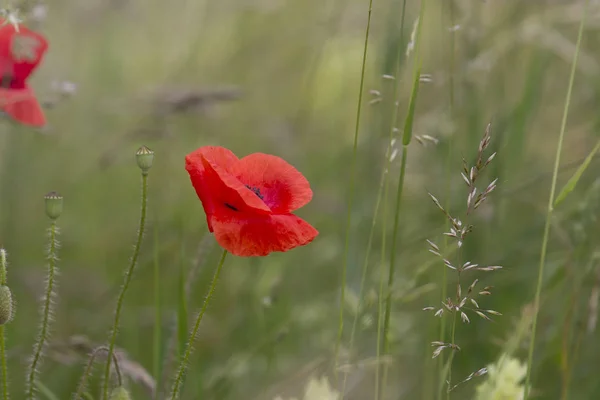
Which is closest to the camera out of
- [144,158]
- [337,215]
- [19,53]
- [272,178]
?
[144,158]

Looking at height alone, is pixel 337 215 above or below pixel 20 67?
below

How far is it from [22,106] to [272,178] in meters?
0.51

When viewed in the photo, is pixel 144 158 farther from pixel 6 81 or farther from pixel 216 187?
pixel 6 81

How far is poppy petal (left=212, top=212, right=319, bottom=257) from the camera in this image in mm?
873

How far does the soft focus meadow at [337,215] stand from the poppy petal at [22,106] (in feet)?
0.34

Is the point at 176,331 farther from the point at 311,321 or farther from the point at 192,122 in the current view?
the point at 192,122

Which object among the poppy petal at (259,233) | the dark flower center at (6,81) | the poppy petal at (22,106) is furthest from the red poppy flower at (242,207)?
the dark flower center at (6,81)

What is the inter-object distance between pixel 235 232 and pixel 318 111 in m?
1.78

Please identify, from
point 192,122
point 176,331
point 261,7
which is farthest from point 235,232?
point 261,7

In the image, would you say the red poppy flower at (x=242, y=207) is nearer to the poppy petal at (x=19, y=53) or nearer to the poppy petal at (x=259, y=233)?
the poppy petal at (x=259, y=233)

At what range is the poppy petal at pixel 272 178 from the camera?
3.28 feet

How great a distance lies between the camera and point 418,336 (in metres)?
1.64

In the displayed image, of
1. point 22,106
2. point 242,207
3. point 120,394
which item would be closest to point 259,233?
point 242,207

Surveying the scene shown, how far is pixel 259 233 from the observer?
90 centimetres
